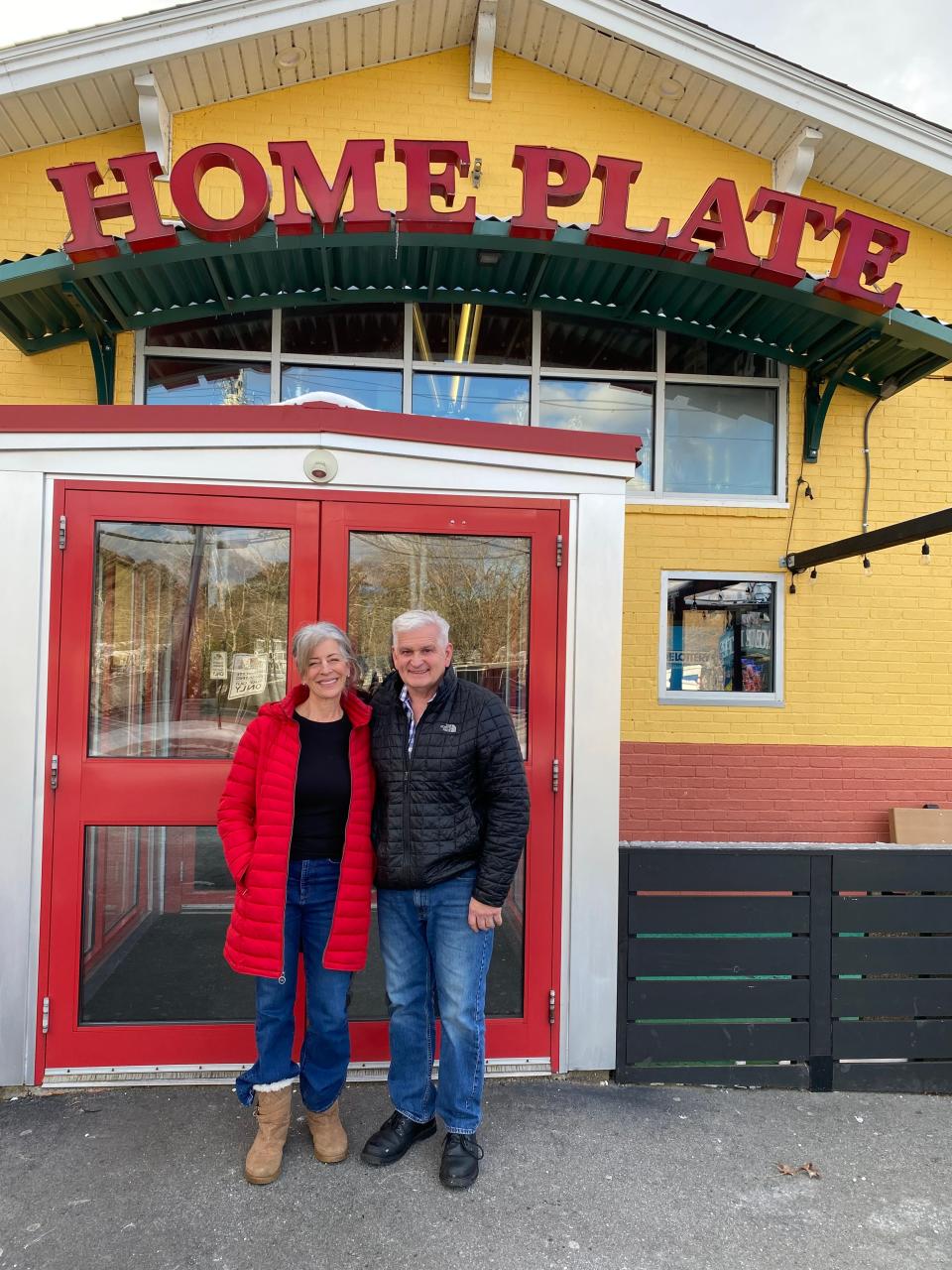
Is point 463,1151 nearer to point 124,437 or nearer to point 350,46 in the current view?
point 124,437

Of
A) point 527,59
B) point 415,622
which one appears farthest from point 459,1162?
point 527,59

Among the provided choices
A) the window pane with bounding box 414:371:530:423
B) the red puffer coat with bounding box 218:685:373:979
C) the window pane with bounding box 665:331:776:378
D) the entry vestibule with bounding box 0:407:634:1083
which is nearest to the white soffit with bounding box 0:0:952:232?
the window pane with bounding box 665:331:776:378

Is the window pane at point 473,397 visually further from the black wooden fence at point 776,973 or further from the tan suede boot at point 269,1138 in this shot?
the tan suede boot at point 269,1138

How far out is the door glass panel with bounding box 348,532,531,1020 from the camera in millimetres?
3367

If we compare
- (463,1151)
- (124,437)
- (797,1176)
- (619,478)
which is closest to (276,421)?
(124,437)

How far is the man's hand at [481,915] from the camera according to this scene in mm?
2670

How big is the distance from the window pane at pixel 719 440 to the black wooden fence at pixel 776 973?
128 inches

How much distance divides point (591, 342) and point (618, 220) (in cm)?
120

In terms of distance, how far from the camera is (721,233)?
15.8 ft

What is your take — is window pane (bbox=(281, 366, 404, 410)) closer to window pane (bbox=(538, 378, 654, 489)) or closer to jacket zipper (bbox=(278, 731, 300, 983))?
window pane (bbox=(538, 378, 654, 489))

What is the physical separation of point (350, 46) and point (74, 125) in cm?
198

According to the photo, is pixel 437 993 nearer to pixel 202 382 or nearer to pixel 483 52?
pixel 202 382

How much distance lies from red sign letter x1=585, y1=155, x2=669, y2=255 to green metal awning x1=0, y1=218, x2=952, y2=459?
3.5 inches

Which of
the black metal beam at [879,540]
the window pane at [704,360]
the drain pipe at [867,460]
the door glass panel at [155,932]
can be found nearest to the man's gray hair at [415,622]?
the door glass panel at [155,932]
